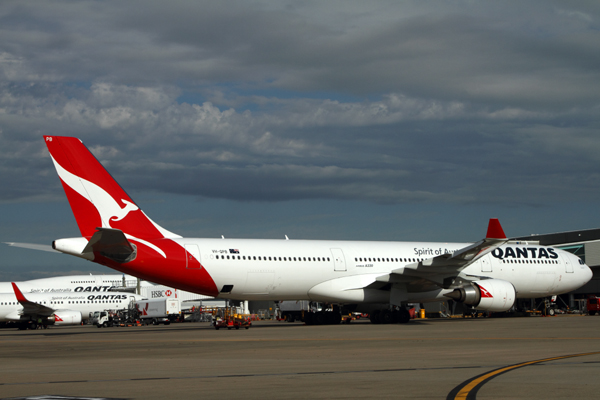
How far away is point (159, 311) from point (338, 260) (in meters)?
23.9

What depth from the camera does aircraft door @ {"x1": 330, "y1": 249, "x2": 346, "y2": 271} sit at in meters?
32.9

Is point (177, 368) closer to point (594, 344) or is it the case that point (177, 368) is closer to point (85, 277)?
point (594, 344)

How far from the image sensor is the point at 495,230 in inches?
1134

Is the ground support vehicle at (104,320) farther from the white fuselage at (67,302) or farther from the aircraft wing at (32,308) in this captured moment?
the white fuselage at (67,302)

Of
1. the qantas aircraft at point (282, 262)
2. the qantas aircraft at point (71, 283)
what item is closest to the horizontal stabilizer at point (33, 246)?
the qantas aircraft at point (282, 262)

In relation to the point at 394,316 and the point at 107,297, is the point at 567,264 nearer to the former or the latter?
the point at 394,316

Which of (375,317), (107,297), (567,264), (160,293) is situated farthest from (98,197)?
(160,293)

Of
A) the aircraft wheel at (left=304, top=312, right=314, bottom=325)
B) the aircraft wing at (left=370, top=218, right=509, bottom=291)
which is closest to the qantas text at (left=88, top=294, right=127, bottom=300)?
the aircraft wheel at (left=304, top=312, right=314, bottom=325)

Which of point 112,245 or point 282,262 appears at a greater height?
point 112,245

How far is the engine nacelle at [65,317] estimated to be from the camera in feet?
168

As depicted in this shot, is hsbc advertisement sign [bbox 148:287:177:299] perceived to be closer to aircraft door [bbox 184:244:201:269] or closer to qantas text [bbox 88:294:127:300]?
qantas text [bbox 88:294:127:300]

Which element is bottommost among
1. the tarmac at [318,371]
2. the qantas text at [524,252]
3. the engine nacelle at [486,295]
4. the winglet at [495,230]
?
the tarmac at [318,371]

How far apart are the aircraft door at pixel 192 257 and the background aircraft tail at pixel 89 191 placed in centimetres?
172

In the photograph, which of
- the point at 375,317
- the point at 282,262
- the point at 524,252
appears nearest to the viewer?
the point at 282,262
